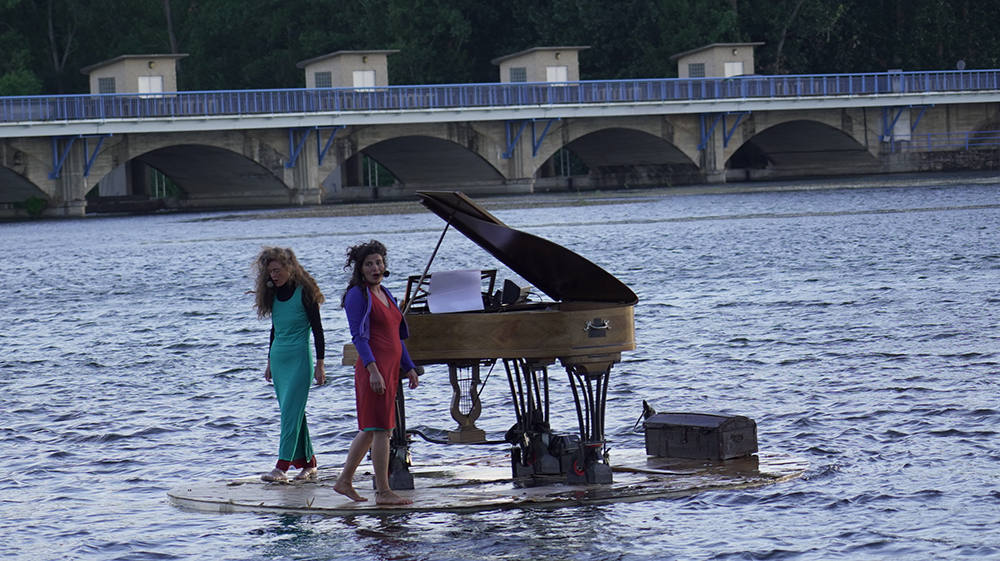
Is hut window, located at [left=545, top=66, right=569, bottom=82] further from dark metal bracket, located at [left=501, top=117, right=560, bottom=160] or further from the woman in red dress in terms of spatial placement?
the woman in red dress

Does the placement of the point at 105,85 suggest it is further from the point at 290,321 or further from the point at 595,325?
the point at 595,325

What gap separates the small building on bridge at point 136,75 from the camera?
6025 centimetres

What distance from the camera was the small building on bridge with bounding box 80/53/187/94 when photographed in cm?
6025

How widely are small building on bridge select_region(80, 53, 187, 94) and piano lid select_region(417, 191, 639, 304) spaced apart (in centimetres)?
5149

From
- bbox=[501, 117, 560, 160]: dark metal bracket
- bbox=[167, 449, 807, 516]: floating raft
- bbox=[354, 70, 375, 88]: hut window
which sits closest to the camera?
bbox=[167, 449, 807, 516]: floating raft

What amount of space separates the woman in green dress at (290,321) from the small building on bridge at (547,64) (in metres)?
57.0

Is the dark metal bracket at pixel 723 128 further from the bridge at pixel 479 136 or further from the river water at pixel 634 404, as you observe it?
the river water at pixel 634 404

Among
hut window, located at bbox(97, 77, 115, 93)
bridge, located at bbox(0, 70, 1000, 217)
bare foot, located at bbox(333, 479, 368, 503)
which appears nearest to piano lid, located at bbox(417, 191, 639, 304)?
bare foot, located at bbox(333, 479, 368, 503)

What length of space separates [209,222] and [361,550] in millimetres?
45743

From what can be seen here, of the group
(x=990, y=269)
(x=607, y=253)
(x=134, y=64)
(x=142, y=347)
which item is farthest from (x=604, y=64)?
(x=142, y=347)

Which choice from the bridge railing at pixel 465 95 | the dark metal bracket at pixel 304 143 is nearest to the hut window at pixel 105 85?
the bridge railing at pixel 465 95

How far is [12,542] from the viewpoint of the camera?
32.7 ft

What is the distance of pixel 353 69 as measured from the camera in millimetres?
63688

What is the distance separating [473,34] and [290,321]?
73.0m
